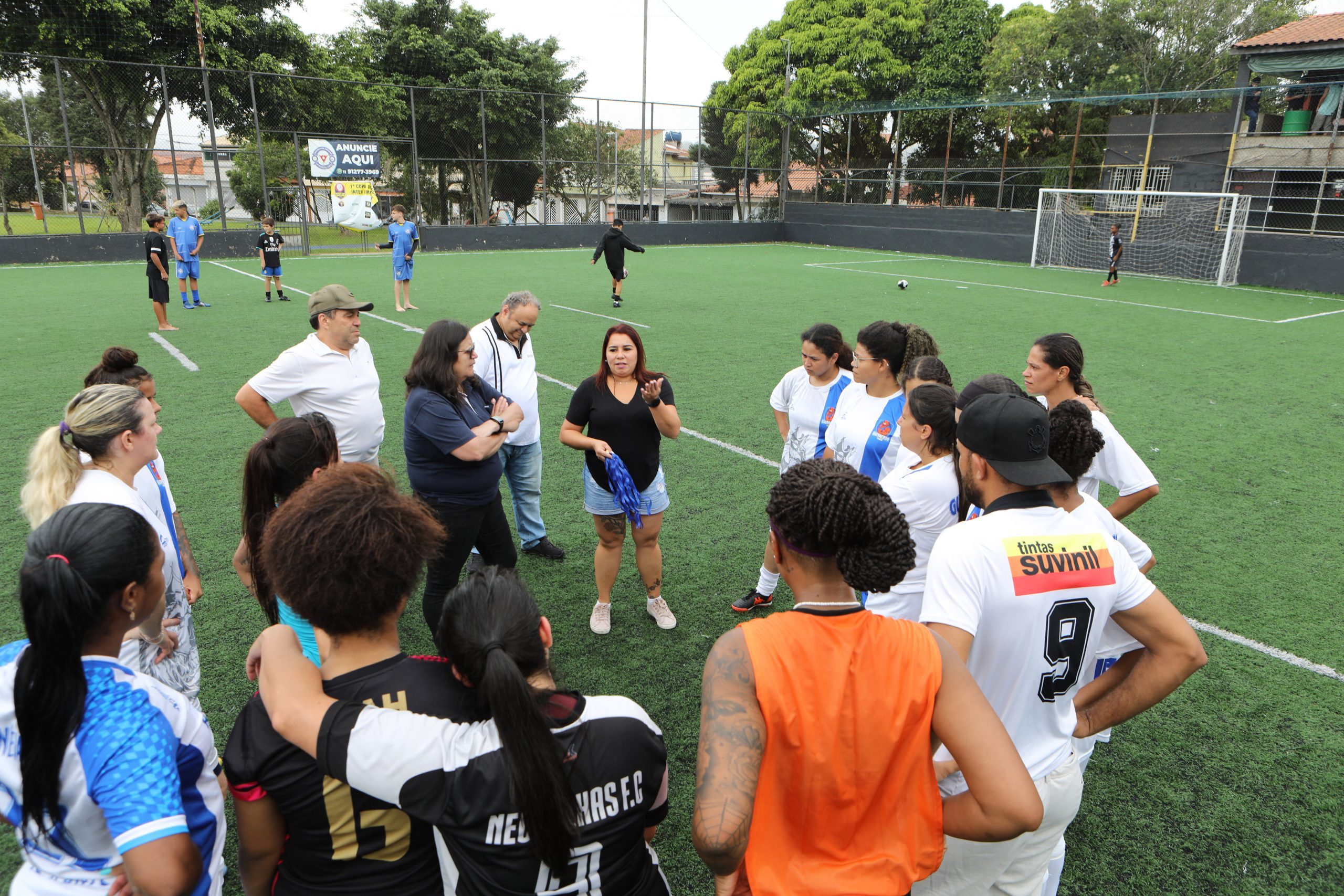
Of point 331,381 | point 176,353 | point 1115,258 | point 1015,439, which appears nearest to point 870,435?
point 1015,439

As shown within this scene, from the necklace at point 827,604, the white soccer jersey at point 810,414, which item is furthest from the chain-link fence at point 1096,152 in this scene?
the necklace at point 827,604

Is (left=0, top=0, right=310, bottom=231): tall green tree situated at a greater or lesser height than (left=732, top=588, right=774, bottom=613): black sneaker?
greater

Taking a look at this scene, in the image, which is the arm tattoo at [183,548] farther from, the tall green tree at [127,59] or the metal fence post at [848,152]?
the metal fence post at [848,152]

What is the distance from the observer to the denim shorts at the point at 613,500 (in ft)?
15.1

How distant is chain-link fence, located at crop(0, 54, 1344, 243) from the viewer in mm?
22531

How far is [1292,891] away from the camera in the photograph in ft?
9.95

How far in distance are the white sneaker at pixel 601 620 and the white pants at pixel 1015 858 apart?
2691mm

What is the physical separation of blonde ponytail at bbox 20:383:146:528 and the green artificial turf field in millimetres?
1509

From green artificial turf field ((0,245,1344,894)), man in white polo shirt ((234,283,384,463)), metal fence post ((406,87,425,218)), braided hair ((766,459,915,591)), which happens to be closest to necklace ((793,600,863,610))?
braided hair ((766,459,915,591))

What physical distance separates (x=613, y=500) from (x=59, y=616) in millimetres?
3096

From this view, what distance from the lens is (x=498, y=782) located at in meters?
1.62

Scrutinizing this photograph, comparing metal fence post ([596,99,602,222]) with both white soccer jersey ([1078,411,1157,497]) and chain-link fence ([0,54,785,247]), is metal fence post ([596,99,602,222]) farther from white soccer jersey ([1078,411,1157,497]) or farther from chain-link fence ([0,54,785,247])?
white soccer jersey ([1078,411,1157,497])

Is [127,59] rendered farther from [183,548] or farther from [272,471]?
[272,471]

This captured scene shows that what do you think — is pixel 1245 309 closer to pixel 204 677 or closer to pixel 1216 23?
pixel 204 677
